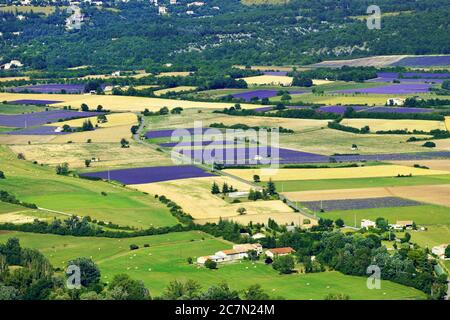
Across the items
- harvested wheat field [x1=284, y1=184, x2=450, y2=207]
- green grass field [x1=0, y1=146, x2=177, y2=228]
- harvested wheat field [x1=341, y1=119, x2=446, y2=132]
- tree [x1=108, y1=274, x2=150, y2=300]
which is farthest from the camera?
harvested wheat field [x1=341, y1=119, x2=446, y2=132]

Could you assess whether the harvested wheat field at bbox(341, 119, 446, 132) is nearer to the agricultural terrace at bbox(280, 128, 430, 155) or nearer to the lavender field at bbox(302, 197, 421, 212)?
the agricultural terrace at bbox(280, 128, 430, 155)

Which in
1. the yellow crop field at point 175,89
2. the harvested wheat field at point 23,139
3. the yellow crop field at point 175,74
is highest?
the yellow crop field at point 175,74

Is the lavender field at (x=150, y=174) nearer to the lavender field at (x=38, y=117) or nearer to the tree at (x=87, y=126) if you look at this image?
the tree at (x=87, y=126)

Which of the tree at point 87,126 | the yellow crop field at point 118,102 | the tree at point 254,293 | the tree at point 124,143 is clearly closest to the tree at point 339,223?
A: the tree at point 254,293

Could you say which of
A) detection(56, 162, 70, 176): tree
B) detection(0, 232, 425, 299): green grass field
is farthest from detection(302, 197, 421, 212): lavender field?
detection(56, 162, 70, 176): tree
